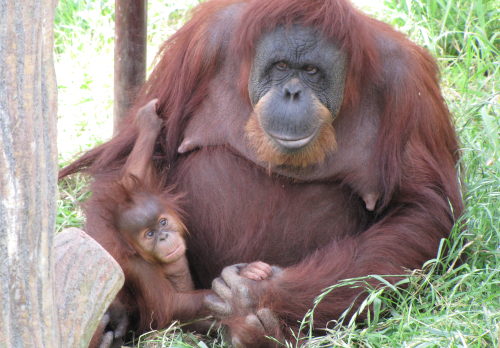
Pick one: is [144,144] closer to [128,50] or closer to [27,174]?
[128,50]

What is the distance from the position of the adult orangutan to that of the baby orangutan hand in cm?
4

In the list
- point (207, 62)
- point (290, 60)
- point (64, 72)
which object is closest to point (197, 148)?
point (207, 62)

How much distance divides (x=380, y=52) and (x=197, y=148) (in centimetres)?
94

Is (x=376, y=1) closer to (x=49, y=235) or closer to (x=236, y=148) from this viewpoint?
(x=236, y=148)

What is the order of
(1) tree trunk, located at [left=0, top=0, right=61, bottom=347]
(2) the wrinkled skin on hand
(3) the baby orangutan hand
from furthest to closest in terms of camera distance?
(3) the baby orangutan hand → (2) the wrinkled skin on hand → (1) tree trunk, located at [left=0, top=0, right=61, bottom=347]

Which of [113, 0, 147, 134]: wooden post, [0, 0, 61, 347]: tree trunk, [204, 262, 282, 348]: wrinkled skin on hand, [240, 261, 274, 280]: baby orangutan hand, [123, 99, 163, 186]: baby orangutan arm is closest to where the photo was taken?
[0, 0, 61, 347]: tree trunk

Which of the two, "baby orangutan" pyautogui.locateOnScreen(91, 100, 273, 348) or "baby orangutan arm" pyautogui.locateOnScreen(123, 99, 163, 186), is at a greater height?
"baby orangutan arm" pyautogui.locateOnScreen(123, 99, 163, 186)

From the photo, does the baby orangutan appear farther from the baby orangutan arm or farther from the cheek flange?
the cheek flange

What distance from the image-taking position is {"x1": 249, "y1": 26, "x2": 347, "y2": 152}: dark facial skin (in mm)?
2598

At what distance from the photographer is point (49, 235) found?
63.2 inches

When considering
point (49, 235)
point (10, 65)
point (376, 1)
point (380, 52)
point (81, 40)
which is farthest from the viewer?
point (81, 40)

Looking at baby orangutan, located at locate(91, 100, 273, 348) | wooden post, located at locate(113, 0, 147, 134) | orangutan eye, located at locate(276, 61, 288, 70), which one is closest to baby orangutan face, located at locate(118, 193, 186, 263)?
baby orangutan, located at locate(91, 100, 273, 348)

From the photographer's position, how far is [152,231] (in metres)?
2.78

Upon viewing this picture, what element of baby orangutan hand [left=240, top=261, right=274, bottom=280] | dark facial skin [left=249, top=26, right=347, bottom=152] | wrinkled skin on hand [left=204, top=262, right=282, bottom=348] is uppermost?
dark facial skin [left=249, top=26, right=347, bottom=152]
